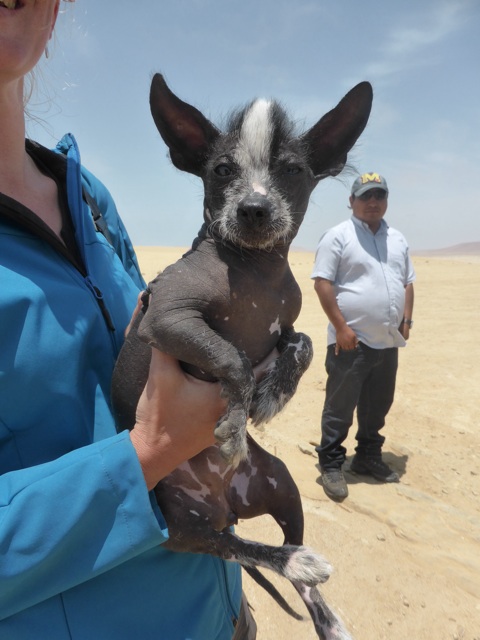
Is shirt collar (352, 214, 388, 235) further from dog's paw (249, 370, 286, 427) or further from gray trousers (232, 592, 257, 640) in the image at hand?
gray trousers (232, 592, 257, 640)

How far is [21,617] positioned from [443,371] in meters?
7.49

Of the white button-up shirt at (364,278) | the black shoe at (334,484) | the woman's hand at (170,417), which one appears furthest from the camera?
the white button-up shirt at (364,278)

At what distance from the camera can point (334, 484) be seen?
176 inches

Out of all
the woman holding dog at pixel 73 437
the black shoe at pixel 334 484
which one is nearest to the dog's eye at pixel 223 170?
the woman holding dog at pixel 73 437

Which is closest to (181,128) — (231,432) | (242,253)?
(242,253)

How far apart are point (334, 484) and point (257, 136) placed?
11.4 feet

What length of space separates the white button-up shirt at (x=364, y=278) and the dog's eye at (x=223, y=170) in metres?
2.72

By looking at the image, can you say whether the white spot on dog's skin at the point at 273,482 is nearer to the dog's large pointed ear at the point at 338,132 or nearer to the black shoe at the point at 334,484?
the dog's large pointed ear at the point at 338,132

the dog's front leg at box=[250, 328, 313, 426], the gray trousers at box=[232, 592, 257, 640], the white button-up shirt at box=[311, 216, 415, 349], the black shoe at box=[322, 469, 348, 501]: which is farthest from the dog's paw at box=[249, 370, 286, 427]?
the black shoe at box=[322, 469, 348, 501]

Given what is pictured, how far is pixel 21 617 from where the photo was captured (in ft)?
3.83

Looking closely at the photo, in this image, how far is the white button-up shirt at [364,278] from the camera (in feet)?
14.8

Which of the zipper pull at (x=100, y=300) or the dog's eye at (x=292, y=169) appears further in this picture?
the dog's eye at (x=292, y=169)

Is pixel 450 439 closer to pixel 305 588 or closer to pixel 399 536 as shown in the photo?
pixel 399 536

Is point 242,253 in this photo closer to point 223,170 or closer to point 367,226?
point 223,170
